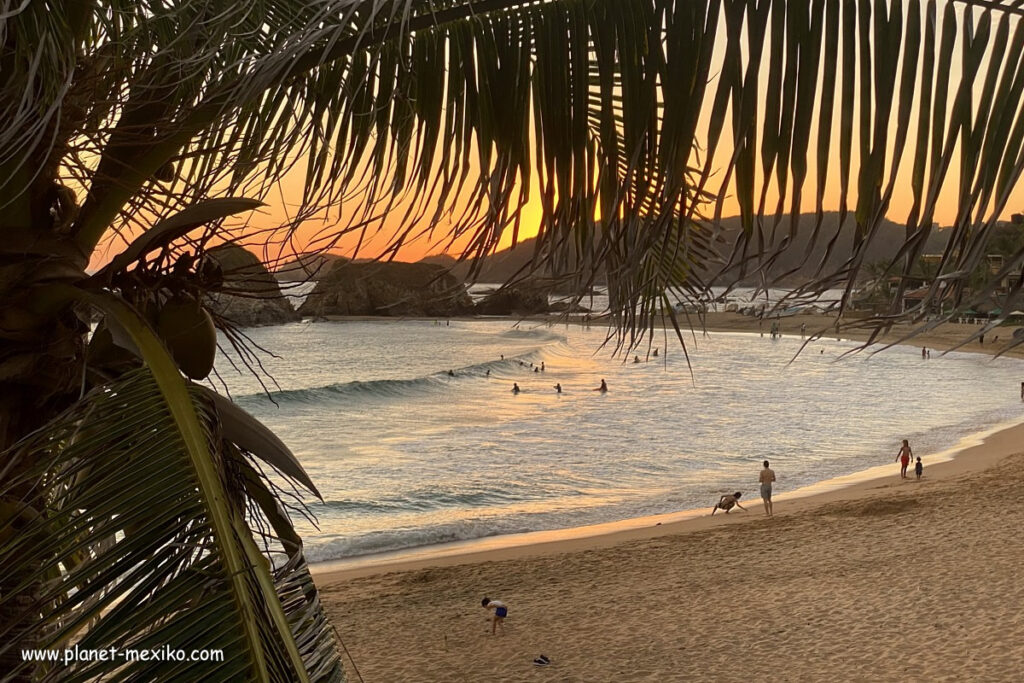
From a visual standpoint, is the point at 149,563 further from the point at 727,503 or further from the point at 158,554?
the point at 727,503

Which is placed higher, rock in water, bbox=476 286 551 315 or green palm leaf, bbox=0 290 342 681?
rock in water, bbox=476 286 551 315

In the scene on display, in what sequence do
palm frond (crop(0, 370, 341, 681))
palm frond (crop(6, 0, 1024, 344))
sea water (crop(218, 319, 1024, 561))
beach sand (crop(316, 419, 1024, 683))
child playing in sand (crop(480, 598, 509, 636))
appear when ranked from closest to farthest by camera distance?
palm frond (crop(0, 370, 341, 681)) < palm frond (crop(6, 0, 1024, 344)) < beach sand (crop(316, 419, 1024, 683)) < child playing in sand (crop(480, 598, 509, 636)) < sea water (crop(218, 319, 1024, 561))

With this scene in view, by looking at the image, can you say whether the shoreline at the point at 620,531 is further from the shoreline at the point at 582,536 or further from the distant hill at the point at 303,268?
the distant hill at the point at 303,268

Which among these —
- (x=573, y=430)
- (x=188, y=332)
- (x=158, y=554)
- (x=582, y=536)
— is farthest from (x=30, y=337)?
(x=573, y=430)

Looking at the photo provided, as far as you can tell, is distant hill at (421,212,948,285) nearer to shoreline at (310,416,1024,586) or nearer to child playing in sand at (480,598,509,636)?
child playing in sand at (480,598,509,636)

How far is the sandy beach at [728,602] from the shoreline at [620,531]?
0.33 ft

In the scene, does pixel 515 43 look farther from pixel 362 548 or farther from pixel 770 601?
pixel 362 548

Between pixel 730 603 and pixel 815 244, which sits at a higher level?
pixel 815 244

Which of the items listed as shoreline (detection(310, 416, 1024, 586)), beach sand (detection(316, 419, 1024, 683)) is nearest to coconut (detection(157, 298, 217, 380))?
beach sand (detection(316, 419, 1024, 683))

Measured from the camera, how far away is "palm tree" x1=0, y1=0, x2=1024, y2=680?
124cm

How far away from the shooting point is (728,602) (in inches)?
391

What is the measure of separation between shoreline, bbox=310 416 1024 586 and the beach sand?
128 mm

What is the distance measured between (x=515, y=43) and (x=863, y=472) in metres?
20.6

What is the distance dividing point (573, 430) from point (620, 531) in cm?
1269
